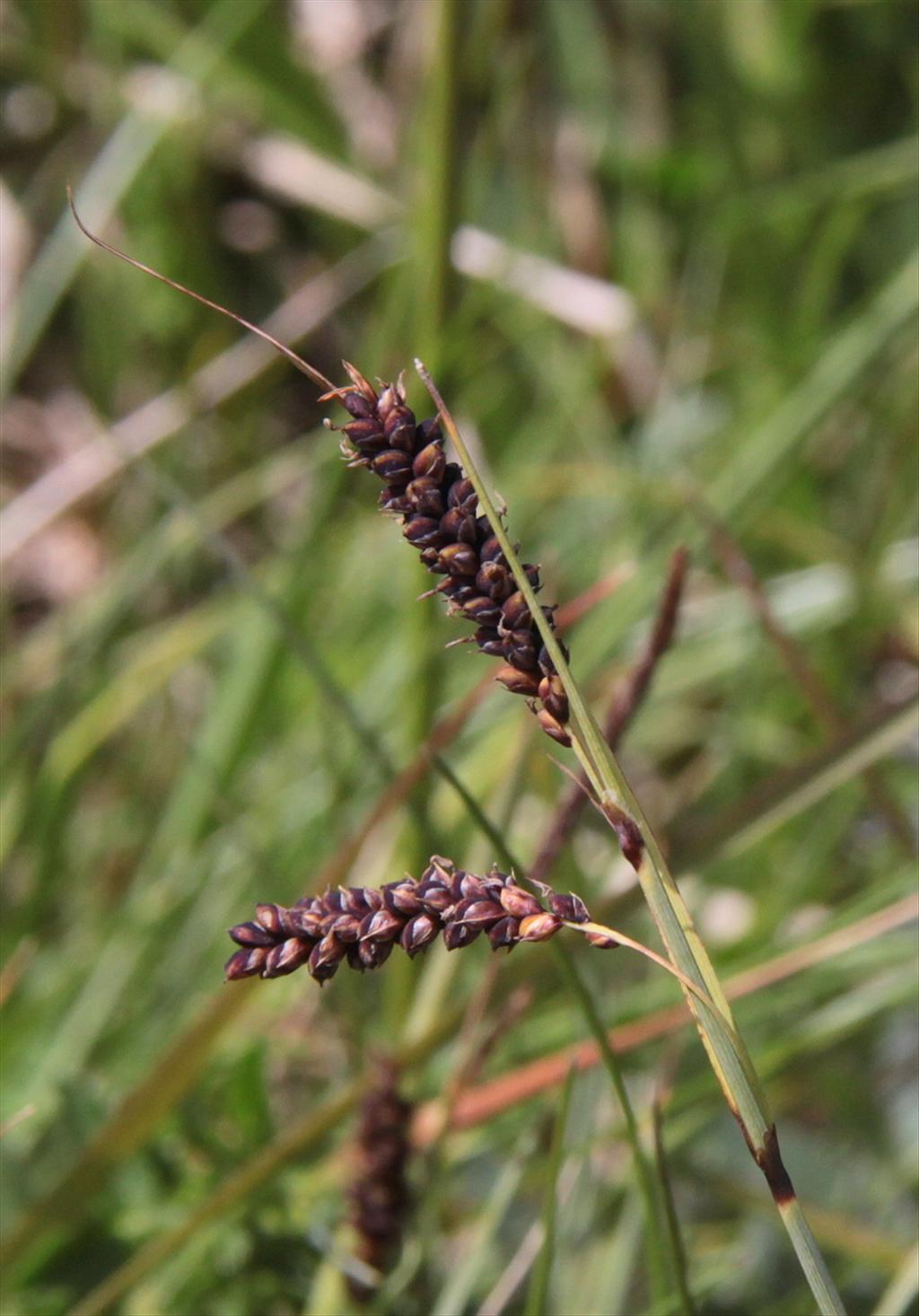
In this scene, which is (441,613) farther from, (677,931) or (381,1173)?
(677,931)

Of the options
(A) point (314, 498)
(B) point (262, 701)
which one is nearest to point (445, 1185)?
(B) point (262, 701)

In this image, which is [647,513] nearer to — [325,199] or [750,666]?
[750,666]

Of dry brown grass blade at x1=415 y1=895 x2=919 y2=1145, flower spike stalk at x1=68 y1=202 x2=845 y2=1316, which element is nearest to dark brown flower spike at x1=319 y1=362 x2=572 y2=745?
flower spike stalk at x1=68 y1=202 x2=845 y2=1316

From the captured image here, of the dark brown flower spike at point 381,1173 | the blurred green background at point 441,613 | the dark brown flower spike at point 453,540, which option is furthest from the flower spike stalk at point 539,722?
the dark brown flower spike at point 381,1173

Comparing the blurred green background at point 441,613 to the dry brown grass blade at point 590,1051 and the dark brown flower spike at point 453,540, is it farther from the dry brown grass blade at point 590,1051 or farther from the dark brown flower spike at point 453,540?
the dark brown flower spike at point 453,540

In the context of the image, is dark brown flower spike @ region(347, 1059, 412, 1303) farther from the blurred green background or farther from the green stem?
the green stem

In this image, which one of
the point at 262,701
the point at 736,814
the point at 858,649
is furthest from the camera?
the point at 858,649

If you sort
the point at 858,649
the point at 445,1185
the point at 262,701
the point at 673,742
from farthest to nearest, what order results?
the point at 673,742 < the point at 858,649 < the point at 262,701 < the point at 445,1185
